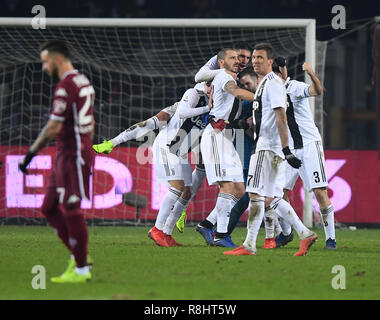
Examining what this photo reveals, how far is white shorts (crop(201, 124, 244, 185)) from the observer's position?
33.9ft

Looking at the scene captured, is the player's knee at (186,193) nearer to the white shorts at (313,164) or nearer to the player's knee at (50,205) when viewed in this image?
the white shorts at (313,164)

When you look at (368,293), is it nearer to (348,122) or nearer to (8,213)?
(8,213)

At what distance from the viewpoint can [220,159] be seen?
1032 centimetres

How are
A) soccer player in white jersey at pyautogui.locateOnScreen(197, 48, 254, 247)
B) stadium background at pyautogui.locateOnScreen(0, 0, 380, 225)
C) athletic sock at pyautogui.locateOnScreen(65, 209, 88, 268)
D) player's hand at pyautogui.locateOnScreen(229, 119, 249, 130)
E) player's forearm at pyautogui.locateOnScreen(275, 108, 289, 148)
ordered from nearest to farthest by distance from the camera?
athletic sock at pyautogui.locateOnScreen(65, 209, 88, 268) < player's forearm at pyautogui.locateOnScreen(275, 108, 289, 148) < soccer player in white jersey at pyautogui.locateOnScreen(197, 48, 254, 247) < player's hand at pyautogui.locateOnScreen(229, 119, 249, 130) < stadium background at pyautogui.locateOnScreen(0, 0, 380, 225)

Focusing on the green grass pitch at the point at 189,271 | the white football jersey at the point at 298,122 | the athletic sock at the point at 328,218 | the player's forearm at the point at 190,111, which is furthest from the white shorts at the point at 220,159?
the athletic sock at the point at 328,218

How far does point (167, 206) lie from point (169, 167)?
1.44 feet

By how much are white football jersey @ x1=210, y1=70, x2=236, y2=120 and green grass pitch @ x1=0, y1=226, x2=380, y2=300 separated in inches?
57.7

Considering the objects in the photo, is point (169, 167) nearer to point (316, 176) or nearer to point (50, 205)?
point (316, 176)

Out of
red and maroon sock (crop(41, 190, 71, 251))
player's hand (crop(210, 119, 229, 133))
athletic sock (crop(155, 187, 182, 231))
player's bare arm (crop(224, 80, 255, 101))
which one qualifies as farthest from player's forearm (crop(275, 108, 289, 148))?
red and maroon sock (crop(41, 190, 71, 251))

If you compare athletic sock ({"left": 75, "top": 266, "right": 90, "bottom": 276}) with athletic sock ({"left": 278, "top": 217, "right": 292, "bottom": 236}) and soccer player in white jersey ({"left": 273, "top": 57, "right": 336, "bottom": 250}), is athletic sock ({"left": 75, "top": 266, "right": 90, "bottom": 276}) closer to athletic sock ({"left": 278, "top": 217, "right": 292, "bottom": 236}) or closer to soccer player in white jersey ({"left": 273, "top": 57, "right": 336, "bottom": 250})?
soccer player in white jersey ({"left": 273, "top": 57, "right": 336, "bottom": 250})

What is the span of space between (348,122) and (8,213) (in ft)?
24.1

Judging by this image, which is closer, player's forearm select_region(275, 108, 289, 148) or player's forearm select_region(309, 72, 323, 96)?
player's forearm select_region(275, 108, 289, 148)

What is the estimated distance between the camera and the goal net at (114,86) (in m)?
14.6

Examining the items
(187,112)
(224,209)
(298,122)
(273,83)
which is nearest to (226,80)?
(187,112)
